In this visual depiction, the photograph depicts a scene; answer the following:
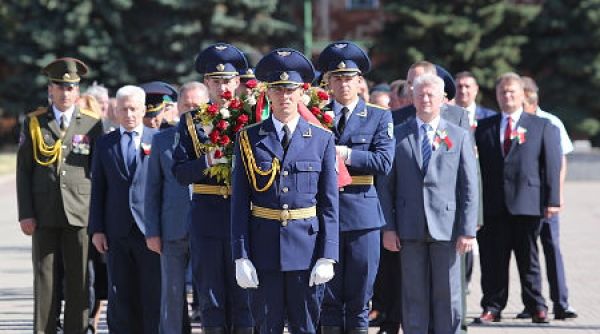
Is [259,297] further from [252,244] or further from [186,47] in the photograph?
[186,47]

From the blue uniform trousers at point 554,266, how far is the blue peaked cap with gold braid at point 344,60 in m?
4.08

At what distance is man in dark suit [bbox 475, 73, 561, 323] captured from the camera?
468 inches

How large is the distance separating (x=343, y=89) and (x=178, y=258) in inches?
67.7

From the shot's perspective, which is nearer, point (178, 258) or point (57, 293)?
point (178, 258)

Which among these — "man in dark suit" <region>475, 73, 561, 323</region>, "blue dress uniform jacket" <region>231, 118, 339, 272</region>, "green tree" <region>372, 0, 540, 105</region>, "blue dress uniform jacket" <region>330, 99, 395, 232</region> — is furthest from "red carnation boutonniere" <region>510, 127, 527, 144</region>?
"green tree" <region>372, 0, 540, 105</region>

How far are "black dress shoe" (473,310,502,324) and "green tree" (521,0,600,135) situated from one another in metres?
28.5

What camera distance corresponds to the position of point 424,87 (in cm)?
929

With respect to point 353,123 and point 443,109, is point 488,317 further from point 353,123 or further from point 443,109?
point 353,123

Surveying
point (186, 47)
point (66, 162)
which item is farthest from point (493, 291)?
point (186, 47)

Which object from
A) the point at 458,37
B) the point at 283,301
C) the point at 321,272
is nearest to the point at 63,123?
the point at 283,301

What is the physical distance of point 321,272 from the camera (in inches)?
292

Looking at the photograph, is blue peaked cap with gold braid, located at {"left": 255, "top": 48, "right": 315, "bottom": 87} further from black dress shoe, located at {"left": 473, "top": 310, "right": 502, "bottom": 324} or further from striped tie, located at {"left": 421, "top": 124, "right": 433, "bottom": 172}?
black dress shoe, located at {"left": 473, "top": 310, "right": 502, "bottom": 324}

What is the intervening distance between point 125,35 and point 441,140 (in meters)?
34.5

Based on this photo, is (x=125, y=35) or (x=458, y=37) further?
(x=125, y=35)
